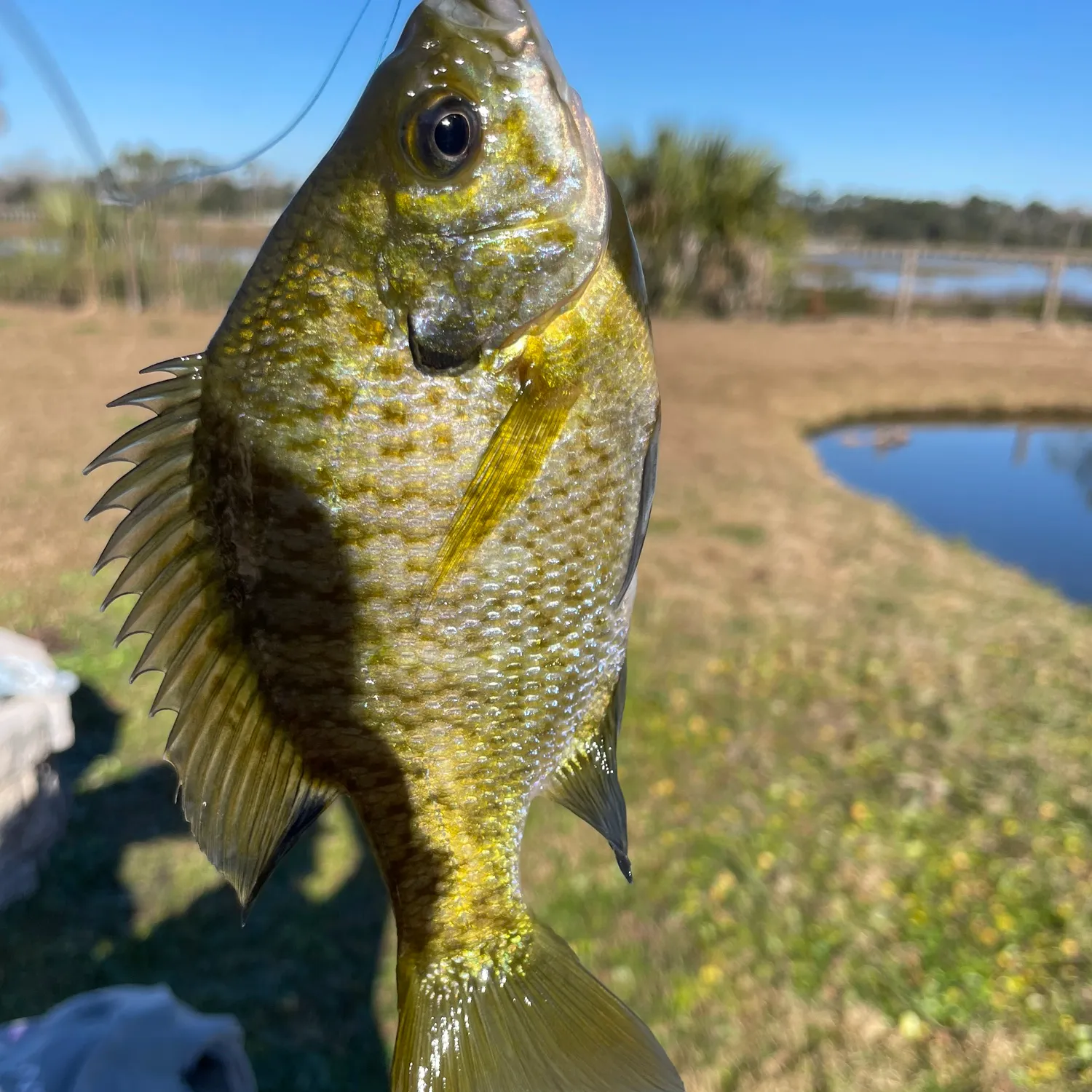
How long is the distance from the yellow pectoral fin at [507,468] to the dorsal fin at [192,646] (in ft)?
0.91

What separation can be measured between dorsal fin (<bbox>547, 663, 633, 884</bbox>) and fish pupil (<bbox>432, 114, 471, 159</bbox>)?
2.28 feet

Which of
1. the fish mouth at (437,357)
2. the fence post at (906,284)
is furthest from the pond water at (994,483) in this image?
the fish mouth at (437,357)

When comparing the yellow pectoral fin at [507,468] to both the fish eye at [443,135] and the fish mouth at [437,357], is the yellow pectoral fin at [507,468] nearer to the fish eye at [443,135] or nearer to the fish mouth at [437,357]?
the fish mouth at [437,357]

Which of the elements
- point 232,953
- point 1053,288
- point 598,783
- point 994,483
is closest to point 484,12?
point 598,783

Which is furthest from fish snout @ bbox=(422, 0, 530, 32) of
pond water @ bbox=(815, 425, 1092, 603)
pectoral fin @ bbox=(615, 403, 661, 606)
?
pond water @ bbox=(815, 425, 1092, 603)

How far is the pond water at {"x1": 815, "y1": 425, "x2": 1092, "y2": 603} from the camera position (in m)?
9.04

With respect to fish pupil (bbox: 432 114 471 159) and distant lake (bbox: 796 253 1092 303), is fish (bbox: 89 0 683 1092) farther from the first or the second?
distant lake (bbox: 796 253 1092 303)

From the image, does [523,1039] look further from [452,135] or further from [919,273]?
[919,273]

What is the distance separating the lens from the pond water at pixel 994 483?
356 inches

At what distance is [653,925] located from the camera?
11.0 ft

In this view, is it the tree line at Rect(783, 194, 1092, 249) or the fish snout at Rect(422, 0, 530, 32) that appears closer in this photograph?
the fish snout at Rect(422, 0, 530, 32)

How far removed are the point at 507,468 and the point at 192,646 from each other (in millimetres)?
434

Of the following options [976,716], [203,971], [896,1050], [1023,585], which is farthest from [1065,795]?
[203,971]

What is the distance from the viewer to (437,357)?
3.03 feet
